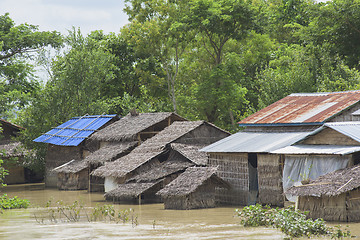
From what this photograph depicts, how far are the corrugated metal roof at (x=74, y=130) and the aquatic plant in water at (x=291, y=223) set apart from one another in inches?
602

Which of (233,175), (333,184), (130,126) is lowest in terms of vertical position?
(333,184)

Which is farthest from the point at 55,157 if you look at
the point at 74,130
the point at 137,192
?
the point at 137,192

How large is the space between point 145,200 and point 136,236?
25.1 feet

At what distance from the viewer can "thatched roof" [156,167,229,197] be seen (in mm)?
18600

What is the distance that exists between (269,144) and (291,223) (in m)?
5.54

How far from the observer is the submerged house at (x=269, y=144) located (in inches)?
708

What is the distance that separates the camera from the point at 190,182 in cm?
1894

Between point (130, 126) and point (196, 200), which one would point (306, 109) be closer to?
point (196, 200)

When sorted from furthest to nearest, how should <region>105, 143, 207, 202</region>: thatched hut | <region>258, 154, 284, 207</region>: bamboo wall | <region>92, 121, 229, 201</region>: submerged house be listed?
<region>92, 121, 229, 201</region>: submerged house < <region>105, 143, 207, 202</region>: thatched hut < <region>258, 154, 284, 207</region>: bamboo wall

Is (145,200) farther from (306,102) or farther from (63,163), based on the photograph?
(63,163)

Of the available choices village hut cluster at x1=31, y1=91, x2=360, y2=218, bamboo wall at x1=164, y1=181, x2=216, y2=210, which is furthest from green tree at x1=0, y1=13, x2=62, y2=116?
bamboo wall at x1=164, y1=181, x2=216, y2=210

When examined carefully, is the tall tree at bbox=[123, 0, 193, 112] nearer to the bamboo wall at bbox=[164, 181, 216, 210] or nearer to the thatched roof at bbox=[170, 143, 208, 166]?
the thatched roof at bbox=[170, 143, 208, 166]

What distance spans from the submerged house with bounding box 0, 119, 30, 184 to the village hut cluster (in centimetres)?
650

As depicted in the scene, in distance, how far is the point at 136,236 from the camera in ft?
45.9
